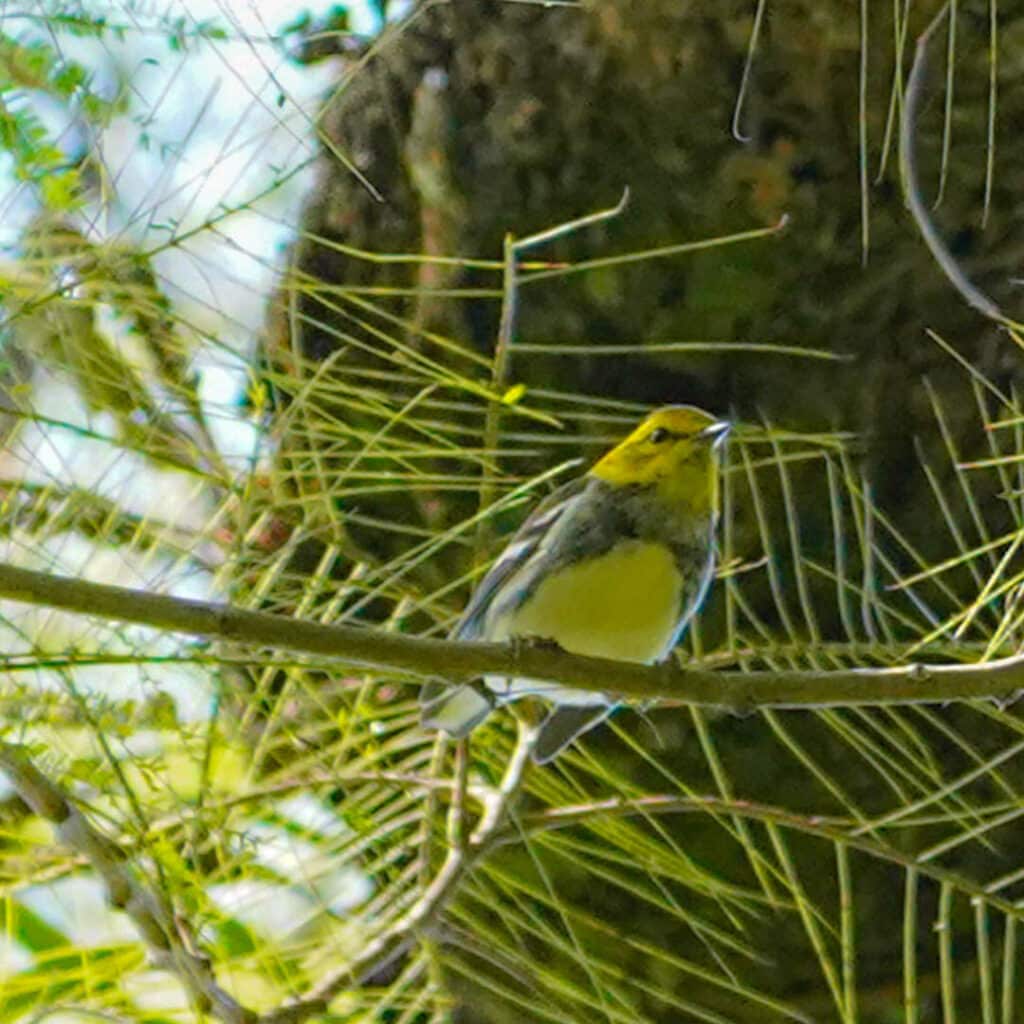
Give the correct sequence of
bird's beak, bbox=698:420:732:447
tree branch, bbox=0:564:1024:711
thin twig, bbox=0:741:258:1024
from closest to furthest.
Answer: tree branch, bbox=0:564:1024:711 < thin twig, bbox=0:741:258:1024 < bird's beak, bbox=698:420:732:447

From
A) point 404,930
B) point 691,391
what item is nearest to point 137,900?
point 404,930

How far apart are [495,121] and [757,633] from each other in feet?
1.27

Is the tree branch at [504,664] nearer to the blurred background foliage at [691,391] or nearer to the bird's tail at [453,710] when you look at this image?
the bird's tail at [453,710]

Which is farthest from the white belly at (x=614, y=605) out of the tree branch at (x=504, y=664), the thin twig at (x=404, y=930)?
the tree branch at (x=504, y=664)

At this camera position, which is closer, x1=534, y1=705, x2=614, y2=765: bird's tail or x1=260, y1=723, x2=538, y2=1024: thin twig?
x1=260, y1=723, x2=538, y2=1024: thin twig

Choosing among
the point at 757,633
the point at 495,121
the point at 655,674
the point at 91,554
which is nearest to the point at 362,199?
the point at 495,121

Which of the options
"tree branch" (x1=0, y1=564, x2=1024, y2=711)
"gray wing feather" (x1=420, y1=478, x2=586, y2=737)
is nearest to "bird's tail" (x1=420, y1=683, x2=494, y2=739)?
"gray wing feather" (x1=420, y1=478, x2=586, y2=737)

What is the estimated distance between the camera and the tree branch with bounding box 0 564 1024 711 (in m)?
0.75

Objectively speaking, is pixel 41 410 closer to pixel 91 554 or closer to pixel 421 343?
pixel 91 554

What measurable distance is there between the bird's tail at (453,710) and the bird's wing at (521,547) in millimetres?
86

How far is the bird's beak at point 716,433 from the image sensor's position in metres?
1.19

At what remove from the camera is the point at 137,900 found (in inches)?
36.2

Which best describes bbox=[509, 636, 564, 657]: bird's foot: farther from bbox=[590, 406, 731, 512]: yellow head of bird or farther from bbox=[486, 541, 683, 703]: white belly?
bbox=[590, 406, 731, 512]: yellow head of bird

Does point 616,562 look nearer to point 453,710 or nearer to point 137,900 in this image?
point 453,710
